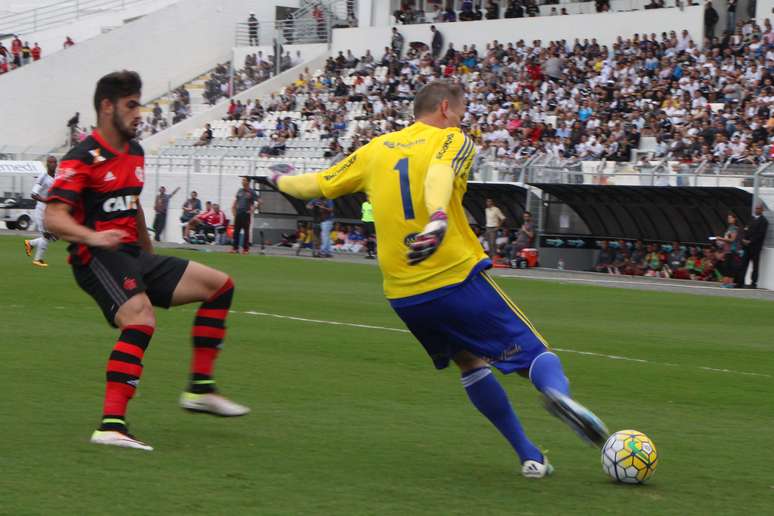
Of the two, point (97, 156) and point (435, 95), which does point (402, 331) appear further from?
point (435, 95)

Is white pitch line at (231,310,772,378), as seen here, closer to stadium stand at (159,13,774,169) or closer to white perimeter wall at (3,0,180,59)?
stadium stand at (159,13,774,169)

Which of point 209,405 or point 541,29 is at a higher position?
point 541,29

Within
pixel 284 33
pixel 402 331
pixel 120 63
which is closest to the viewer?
pixel 402 331

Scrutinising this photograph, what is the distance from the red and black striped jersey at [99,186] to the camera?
6.74 meters

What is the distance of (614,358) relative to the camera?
1252cm

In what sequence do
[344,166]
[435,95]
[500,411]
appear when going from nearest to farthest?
[500,411] < [435,95] < [344,166]

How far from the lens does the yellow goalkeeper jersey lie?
6.23 m

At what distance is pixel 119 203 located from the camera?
6969mm

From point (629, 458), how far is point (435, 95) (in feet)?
6.94

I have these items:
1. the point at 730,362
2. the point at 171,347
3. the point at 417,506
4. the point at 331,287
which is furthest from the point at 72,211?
the point at 331,287

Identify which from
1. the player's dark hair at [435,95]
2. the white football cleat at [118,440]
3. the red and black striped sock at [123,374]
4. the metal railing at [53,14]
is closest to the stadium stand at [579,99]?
the metal railing at [53,14]

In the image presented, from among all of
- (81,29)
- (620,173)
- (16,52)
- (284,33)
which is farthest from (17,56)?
(620,173)

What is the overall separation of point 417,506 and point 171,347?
22.2 ft

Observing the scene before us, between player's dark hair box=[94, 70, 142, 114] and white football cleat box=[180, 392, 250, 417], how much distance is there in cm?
183
